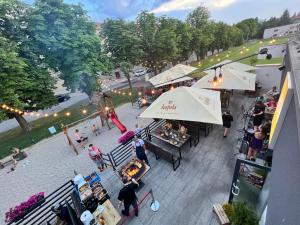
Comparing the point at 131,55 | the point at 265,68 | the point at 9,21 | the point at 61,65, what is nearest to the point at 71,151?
the point at 61,65

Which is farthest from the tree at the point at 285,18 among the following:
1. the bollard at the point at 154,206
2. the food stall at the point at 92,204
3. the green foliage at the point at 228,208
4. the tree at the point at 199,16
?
the food stall at the point at 92,204

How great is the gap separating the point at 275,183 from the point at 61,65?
1711cm

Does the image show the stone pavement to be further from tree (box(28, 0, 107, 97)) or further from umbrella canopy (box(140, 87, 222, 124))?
tree (box(28, 0, 107, 97))

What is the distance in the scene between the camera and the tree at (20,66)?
11836 mm

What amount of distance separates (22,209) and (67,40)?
41.7ft

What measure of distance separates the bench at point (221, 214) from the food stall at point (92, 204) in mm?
3220

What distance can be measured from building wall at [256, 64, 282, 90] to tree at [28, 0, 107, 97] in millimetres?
15192

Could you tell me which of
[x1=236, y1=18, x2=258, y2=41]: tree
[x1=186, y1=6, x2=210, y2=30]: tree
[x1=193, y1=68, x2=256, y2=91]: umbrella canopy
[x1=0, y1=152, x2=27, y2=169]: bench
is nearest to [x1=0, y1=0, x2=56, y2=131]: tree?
[x1=0, y1=152, x2=27, y2=169]: bench

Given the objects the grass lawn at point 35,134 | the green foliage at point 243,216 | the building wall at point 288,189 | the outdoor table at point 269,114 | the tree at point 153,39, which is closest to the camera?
the building wall at point 288,189

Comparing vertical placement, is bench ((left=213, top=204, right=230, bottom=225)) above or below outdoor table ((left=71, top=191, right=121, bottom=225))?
below

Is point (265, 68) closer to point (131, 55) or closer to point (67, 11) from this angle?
point (131, 55)

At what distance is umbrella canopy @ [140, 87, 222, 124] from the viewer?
6686mm

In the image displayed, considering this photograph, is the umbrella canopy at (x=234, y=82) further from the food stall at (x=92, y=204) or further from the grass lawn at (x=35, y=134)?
the grass lawn at (x=35, y=134)

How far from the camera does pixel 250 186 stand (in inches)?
185
